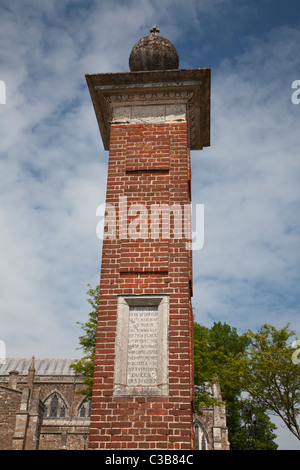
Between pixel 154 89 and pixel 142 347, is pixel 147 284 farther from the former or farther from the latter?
pixel 154 89

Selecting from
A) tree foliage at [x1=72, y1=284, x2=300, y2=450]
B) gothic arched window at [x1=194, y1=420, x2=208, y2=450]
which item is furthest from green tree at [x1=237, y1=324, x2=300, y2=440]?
gothic arched window at [x1=194, y1=420, x2=208, y2=450]

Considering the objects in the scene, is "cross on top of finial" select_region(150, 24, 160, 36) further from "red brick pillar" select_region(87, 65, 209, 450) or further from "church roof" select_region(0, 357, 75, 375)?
"church roof" select_region(0, 357, 75, 375)

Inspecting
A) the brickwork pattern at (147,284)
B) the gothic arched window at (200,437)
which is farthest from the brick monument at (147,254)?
the gothic arched window at (200,437)

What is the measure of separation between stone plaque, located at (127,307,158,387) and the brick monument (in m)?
0.01

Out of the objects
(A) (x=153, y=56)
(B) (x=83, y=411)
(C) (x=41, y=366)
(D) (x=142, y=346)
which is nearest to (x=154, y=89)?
(A) (x=153, y=56)

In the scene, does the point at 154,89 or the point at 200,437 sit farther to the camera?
the point at 200,437

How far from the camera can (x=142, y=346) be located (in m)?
5.98

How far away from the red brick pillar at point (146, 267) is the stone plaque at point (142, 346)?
13 mm

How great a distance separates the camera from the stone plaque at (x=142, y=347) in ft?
19.1

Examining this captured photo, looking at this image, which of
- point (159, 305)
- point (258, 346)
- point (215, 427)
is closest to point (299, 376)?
point (258, 346)

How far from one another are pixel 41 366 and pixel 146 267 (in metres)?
→ 52.5

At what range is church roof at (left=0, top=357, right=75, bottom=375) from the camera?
174ft

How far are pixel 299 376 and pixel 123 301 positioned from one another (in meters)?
19.4
